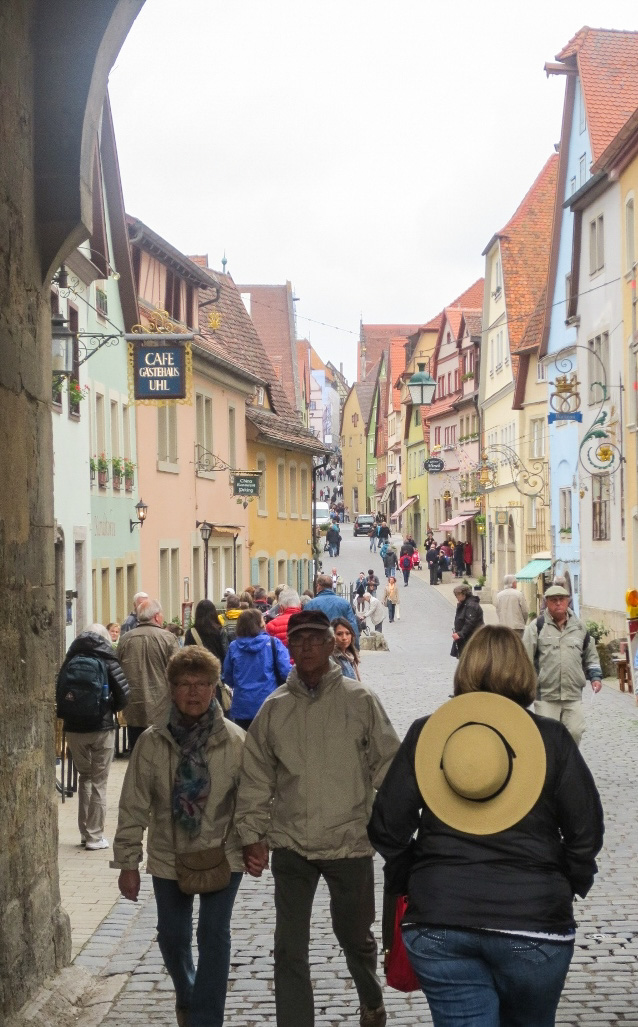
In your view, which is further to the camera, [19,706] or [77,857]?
[77,857]

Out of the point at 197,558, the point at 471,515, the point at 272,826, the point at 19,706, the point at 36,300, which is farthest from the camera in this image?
the point at 471,515

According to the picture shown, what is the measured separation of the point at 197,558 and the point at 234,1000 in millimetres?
25680

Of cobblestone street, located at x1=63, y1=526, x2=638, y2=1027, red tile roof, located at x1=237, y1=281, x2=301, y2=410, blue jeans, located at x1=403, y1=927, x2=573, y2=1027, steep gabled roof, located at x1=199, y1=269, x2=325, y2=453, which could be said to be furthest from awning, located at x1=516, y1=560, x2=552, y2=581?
blue jeans, located at x1=403, y1=927, x2=573, y2=1027

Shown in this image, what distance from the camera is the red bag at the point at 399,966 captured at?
4398 millimetres

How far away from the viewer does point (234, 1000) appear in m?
6.30

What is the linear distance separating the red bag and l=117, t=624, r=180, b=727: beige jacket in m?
7.85

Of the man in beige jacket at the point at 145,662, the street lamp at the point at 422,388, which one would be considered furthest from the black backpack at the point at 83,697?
the street lamp at the point at 422,388

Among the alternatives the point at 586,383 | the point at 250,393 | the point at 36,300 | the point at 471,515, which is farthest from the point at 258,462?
the point at 36,300

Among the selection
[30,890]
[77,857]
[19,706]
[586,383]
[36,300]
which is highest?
[586,383]

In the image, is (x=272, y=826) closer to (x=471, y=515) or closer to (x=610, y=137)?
(x=610, y=137)

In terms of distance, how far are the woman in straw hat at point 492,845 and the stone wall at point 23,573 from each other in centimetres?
236

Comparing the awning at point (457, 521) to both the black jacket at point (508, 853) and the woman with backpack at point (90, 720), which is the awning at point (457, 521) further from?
the black jacket at point (508, 853)

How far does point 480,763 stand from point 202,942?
2128 mm

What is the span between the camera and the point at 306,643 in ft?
18.3
